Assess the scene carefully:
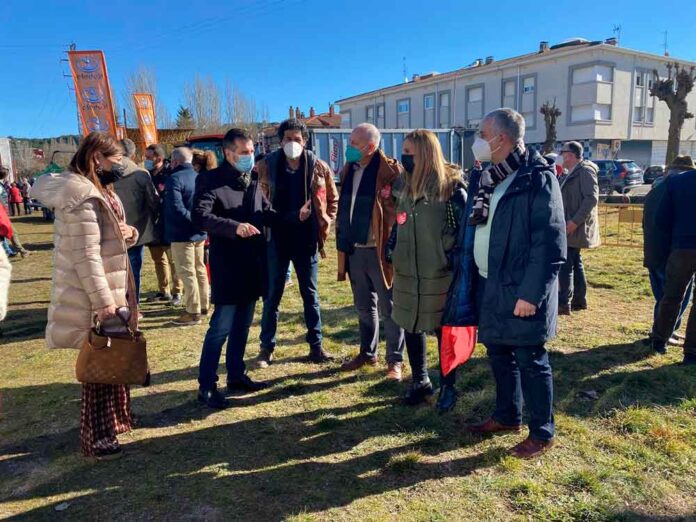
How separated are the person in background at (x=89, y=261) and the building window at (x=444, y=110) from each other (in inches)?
1570

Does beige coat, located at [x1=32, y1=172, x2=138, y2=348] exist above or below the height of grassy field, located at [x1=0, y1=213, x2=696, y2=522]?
above

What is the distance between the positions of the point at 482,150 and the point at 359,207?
4.38 feet

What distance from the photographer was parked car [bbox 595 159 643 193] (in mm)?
24422

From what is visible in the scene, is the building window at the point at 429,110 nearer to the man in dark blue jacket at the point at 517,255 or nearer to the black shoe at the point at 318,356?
the black shoe at the point at 318,356

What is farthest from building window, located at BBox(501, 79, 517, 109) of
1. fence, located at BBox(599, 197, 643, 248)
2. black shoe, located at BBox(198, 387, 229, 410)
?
black shoe, located at BBox(198, 387, 229, 410)

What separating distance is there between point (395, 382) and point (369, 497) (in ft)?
4.89

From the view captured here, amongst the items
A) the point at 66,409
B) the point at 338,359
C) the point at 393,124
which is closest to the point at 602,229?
the point at 338,359

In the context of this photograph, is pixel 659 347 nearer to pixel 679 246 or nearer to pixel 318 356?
Result: pixel 679 246

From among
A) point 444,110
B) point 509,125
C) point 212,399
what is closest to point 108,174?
point 212,399

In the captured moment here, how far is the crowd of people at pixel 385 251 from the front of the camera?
2818 mm

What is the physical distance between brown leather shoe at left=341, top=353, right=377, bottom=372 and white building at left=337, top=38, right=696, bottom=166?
33.3 meters

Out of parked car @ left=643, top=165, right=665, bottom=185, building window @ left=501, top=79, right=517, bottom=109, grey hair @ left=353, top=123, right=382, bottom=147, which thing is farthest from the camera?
building window @ left=501, top=79, right=517, bottom=109

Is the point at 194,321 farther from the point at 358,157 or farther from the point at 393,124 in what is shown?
the point at 393,124

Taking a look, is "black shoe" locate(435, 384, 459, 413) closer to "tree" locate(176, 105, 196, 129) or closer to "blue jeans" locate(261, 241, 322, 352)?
"blue jeans" locate(261, 241, 322, 352)
